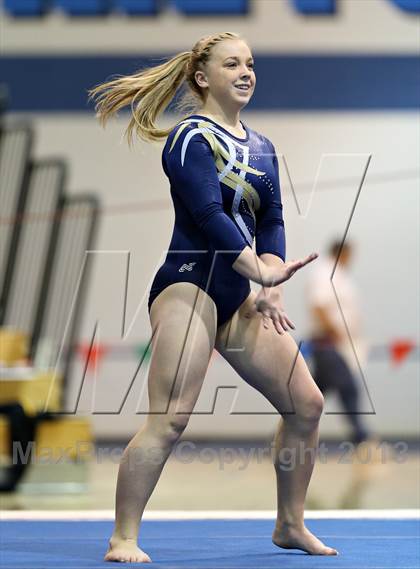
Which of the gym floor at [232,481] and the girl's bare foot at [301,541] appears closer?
the girl's bare foot at [301,541]

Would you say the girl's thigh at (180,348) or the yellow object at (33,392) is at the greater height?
the girl's thigh at (180,348)

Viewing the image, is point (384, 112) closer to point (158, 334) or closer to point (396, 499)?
point (396, 499)

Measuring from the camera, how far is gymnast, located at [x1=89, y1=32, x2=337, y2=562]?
9.75ft

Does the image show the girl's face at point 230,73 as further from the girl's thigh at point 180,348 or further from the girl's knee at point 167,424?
the girl's knee at point 167,424

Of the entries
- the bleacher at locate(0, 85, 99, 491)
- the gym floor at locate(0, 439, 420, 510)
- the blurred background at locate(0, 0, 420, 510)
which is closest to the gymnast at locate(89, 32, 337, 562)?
the gym floor at locate(0, 439, 420, 510)

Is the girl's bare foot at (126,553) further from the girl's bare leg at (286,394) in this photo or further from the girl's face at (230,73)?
the girl's face at (230,73)

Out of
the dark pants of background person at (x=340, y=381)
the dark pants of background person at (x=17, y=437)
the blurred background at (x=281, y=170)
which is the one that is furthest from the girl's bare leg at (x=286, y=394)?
the blurred background at (x=281, y=170)

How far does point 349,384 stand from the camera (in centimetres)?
710

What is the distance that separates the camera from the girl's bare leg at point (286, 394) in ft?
10.1

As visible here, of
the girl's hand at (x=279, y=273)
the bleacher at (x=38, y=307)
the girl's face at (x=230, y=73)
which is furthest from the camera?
the bleacher at (x=38, y=307)

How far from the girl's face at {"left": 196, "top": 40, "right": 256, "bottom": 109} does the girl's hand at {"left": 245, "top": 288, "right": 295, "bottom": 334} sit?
55 cm

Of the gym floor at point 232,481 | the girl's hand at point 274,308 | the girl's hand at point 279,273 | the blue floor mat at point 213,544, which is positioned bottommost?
the gym floor at point 232,481

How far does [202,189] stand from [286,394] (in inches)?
23.8

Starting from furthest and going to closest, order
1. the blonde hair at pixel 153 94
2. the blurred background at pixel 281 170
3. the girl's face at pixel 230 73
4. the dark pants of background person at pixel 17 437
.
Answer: the blurred background at pixel 281 170
the dark pants of background person at pixel 17 437
the blonde hair at pixel 153 94
the girl's face at pixel 230 73
